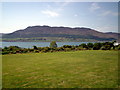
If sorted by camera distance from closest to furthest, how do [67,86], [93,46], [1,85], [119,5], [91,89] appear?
[91,89] < [67,86] < [1,85] < [119,5] < [93,46]

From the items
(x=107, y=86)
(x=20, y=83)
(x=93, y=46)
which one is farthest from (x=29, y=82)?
(x=93, y=46)

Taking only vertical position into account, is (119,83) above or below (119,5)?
below

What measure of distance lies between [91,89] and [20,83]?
364cm

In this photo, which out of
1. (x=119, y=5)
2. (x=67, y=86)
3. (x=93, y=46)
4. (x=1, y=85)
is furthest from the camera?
(x=93, y=46)

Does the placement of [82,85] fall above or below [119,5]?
below

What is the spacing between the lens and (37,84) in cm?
587

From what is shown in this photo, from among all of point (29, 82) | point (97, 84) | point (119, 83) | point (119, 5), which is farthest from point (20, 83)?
point (119, 5)

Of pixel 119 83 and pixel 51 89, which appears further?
pixel 119 83

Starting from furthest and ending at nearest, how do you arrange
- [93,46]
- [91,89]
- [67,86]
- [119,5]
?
[93,46], [119,5], [67,86], [91,89]

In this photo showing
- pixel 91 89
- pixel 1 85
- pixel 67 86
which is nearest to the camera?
pixel 91 89

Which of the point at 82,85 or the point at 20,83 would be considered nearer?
the point at 82,85

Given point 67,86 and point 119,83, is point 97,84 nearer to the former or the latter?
point 119,83

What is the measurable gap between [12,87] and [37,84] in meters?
1.20

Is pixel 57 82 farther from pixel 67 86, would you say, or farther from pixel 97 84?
pixel 97 84
